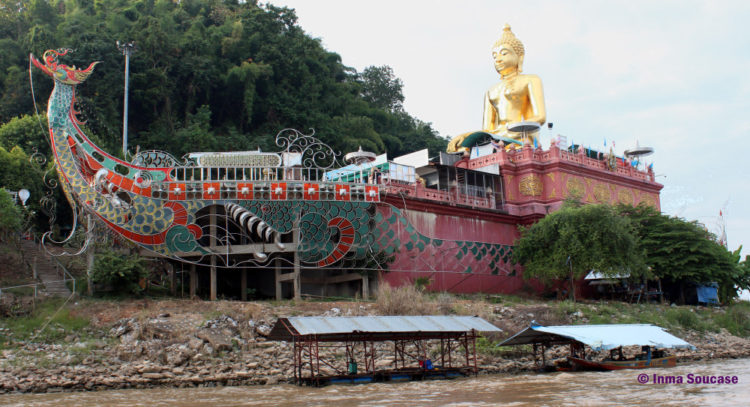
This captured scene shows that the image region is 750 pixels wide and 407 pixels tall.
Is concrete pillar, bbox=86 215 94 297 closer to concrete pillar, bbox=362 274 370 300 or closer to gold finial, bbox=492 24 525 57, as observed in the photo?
concrete pillar, bbox=362 274 370 300

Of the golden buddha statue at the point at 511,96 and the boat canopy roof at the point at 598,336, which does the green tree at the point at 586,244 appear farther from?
the golden buddha statue at the point at 511,96

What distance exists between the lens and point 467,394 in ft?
51.4

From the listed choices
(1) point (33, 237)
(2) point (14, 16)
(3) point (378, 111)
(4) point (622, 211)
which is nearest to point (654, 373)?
(4) point (622, 211)

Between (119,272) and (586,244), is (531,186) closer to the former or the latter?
(586,244)

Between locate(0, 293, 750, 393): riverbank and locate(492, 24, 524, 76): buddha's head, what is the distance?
18.5 metres

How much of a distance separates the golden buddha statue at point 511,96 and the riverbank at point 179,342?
15712 mm

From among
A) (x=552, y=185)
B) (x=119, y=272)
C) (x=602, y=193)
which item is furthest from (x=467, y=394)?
(x=602, y=193)

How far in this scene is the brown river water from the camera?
46.9ft

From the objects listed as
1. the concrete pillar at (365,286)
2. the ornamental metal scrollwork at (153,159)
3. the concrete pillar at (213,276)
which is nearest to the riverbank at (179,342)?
the concrete pillar at (213,276)

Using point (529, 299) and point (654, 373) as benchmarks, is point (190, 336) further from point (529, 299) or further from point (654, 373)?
point (529, 299)

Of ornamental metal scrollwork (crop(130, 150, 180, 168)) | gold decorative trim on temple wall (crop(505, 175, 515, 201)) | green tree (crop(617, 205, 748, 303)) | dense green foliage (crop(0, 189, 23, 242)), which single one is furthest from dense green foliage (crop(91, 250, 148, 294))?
green tree (crop(617, 205, 748, 303))

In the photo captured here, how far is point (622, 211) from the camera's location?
3359cm

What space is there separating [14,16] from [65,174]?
29.9 metres

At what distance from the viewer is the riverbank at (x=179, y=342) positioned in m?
18.3
